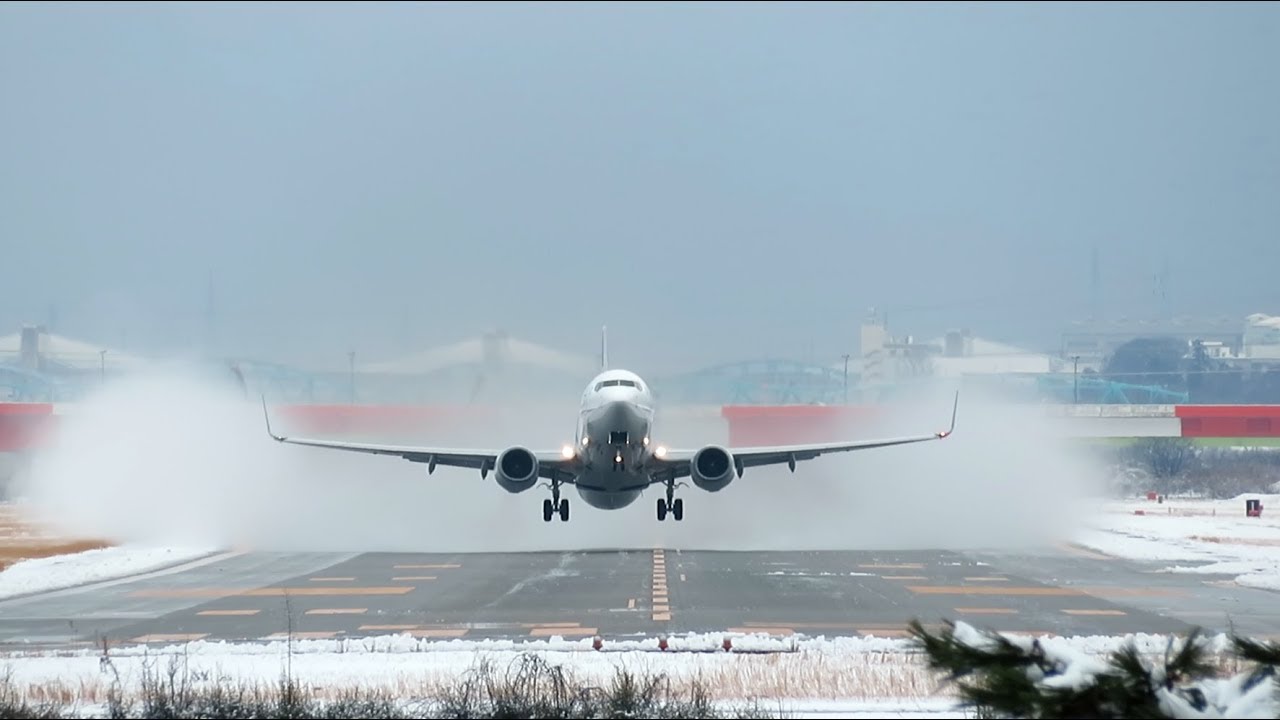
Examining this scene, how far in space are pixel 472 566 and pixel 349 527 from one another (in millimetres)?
16066

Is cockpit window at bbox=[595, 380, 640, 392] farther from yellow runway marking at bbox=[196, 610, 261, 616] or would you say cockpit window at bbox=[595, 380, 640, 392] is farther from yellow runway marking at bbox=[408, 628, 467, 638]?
yellow runway marking at bbox=[408, 628, 467, 638]

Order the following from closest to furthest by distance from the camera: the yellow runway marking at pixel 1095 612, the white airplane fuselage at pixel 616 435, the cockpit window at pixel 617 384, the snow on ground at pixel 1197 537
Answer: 1. the yellow runway marking at pixel 1095 612
2. the snow on ground at pixel 1197 537
3. the white airplane fuselage at pixel 616 435
4. the cockpit window at pixel 617 384

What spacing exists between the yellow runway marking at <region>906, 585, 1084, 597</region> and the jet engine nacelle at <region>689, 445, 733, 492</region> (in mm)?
7229

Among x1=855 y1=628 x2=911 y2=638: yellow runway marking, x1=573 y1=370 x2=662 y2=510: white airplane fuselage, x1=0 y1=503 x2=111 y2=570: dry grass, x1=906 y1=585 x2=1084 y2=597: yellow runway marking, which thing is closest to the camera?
x1=855 y1=628 x2=911 y2=638: yellow runway marking

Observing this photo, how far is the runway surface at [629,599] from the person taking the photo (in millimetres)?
27484

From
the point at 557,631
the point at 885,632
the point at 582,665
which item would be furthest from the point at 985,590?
the point at 582,665

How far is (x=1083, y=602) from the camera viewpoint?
3177 cm

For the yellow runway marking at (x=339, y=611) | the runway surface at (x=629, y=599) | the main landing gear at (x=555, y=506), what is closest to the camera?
the runway surface at (x=629, y=599)

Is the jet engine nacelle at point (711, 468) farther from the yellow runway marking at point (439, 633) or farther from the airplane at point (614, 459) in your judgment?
the yellow runway marking at point (439, 633)

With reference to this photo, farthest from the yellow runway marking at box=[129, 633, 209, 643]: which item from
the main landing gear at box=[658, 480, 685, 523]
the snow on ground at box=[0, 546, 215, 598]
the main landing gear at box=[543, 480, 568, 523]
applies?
the main landing gear at box=[658, 480, 685, 523]

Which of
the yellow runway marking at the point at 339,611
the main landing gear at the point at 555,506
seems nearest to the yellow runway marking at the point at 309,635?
the yellow runway marking at the point at 339,611

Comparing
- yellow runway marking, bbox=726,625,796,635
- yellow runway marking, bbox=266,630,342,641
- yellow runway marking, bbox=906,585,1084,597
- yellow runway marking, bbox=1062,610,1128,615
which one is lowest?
yellow runway marking, bbox=1062,610,1128,615

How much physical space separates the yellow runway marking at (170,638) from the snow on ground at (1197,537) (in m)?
23.2

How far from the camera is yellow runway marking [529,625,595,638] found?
26.8 meters
